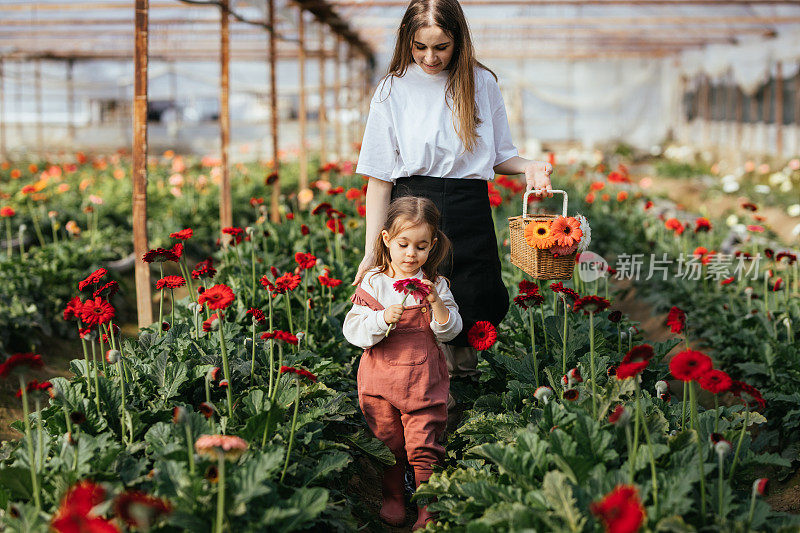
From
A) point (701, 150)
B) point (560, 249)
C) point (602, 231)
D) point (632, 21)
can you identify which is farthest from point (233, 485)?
point (701, 150)

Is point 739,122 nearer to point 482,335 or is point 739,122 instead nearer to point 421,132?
point 421,132

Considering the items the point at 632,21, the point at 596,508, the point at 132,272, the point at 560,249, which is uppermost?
the point at 632,21

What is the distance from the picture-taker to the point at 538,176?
2713 mm

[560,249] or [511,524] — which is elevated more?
[560,249]

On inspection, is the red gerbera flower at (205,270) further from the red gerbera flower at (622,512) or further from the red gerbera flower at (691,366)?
the red gerbera flower at (622,512)

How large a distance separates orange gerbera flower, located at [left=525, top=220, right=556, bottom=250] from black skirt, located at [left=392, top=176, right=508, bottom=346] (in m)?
0.27

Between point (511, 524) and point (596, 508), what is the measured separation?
1.65ft

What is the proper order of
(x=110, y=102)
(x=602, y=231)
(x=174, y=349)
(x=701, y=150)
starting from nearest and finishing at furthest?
(x=174, y=349) < (x=602, y=231) < (x=701, y=150) < (x=110, y=102)

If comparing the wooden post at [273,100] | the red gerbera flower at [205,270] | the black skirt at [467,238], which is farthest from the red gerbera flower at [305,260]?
the wooden post at [273,100]

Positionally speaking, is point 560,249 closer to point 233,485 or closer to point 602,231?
point 233,485

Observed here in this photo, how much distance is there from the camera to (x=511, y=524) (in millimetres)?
1972

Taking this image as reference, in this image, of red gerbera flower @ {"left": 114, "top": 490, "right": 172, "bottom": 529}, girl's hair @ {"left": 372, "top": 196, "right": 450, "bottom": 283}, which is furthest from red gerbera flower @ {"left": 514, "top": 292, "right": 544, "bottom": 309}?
red gerbera flower @ {"left": 114, "top": 490, "right": 172, "bottom": 529}

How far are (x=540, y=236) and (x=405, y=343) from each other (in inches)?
22.8

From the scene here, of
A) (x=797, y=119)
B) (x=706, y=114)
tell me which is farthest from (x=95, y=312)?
(x=706, y=114)
